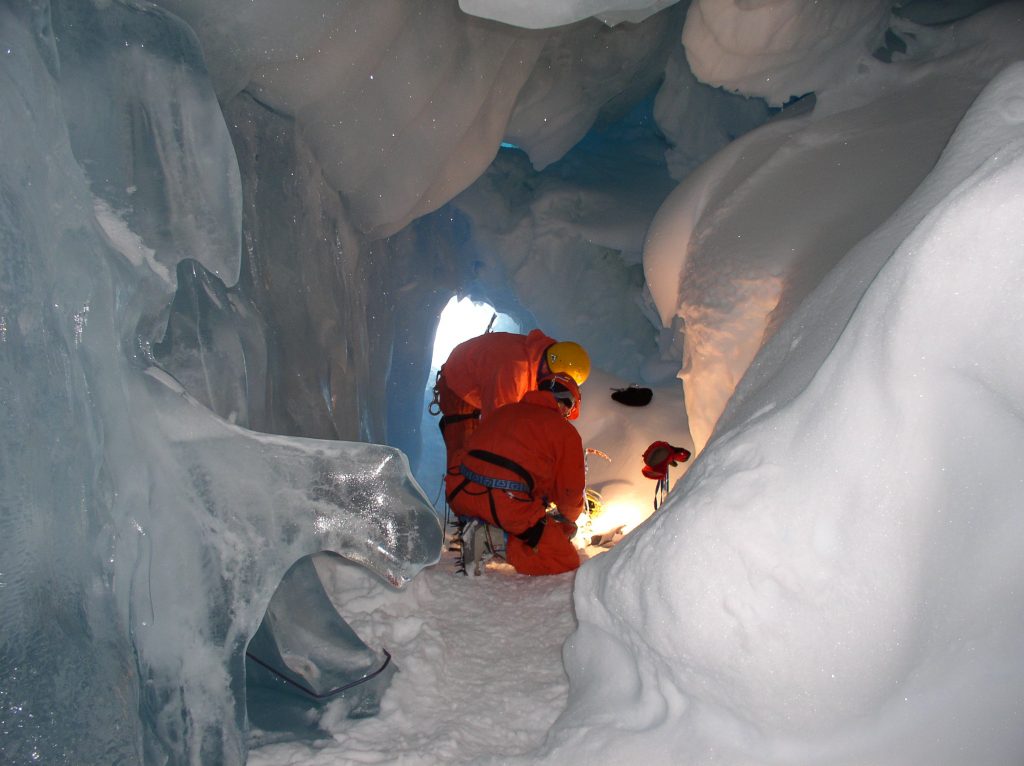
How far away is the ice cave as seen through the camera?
1.67m

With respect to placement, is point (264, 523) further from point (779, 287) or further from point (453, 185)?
point (453, 185)

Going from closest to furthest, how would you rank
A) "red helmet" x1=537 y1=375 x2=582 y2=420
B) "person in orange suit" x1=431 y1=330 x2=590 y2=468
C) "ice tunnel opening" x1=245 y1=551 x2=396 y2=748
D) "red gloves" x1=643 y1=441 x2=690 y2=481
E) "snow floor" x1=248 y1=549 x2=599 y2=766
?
"snow floor" x1=248 y1=549 x2=599 y2=766
"ice tunnel opening" x1=245 y1=551 x2=396 y2=748
"red helmet" x1=537 y1=375 x2=582 y2=420
"red gloves" x1=643 y1=441 x2=690 y2=481
"person in orange suit" x1=431 y1=330 x2=590 y2=468

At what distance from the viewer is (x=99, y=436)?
1.92 metres

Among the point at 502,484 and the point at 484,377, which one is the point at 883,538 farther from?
the point at 484,377

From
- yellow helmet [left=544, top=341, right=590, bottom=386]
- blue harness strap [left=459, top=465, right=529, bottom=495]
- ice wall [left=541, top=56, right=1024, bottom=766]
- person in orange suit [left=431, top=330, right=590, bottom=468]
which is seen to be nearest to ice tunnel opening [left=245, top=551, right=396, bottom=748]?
ice wall [left=541, top=56, right=1024, bottom=766]

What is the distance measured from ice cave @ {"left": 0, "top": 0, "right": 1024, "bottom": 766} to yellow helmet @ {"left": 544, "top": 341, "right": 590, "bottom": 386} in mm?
933

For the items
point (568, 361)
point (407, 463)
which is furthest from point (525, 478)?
point (407, 463)

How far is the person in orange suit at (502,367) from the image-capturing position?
4520mm

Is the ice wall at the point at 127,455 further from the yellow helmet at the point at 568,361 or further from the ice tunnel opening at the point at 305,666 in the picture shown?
the yellow helmet at the point at 568,361

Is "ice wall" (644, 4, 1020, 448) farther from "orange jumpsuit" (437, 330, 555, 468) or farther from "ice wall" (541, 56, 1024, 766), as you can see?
"ice wall" (541, 56, 1024, 766)

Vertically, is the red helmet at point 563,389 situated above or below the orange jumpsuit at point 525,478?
above

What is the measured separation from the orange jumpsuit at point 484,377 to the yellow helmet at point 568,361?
112 mm

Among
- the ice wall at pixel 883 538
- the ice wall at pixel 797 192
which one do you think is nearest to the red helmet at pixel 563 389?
the ice wall at pixel 797 192

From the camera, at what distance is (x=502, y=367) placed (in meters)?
4.68
